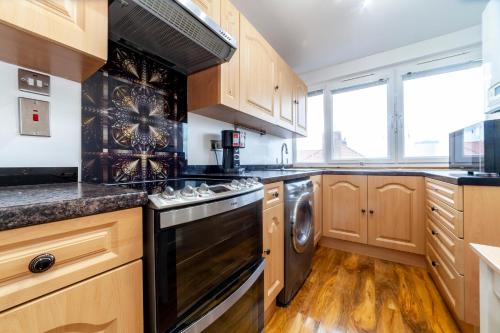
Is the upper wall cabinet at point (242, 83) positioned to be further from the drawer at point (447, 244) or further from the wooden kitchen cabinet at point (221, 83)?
the drawer at point (447, 244)

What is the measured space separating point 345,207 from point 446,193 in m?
0.96

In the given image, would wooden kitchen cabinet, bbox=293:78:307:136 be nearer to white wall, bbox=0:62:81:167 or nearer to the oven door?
the oven door

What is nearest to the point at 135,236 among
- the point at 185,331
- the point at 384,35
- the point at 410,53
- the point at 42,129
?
the point at 185,331

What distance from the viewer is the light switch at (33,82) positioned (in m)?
0.83

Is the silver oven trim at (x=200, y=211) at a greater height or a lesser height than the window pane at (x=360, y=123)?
lesser

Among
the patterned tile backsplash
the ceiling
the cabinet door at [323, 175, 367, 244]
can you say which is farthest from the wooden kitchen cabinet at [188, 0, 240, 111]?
the cabinet door at [323, 175, 367, 244]

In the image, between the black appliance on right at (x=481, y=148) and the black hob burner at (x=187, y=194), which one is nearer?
the black hob burner at (x=187, y=194)

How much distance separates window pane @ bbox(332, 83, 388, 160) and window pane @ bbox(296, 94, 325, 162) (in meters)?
0.19

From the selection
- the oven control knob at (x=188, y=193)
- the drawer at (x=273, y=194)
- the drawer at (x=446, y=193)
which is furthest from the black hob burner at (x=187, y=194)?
the drawer at (x=446, y=193)

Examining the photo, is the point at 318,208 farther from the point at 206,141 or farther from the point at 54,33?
the point at 54,33

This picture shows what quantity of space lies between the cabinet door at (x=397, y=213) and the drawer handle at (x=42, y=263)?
232cm

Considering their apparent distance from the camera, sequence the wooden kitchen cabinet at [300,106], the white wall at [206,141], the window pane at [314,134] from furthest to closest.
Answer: the window pane at [314,134] → the wooden kitchen cabinet at [300,106] → the white wall at [206,141]

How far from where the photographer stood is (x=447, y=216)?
131 cm

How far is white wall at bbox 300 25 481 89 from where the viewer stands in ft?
6.91
